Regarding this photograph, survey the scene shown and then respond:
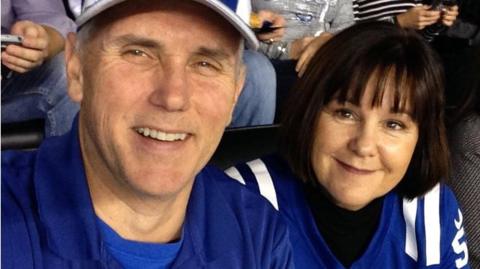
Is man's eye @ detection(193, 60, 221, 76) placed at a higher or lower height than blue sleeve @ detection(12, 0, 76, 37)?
higher

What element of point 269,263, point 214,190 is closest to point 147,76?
point 214,190

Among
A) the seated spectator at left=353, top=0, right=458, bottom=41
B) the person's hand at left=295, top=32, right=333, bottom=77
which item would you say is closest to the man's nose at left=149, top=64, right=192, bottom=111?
the person's hand at left=295, top=32, right=333, bottom=77

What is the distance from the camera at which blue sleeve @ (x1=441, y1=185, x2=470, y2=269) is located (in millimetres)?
1503

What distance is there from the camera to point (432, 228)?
148cm

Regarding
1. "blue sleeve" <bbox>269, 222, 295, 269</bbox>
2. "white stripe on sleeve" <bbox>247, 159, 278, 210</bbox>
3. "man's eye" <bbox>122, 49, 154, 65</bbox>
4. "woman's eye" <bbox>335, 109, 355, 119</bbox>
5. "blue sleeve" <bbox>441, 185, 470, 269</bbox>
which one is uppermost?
"man's eye" <bbox>122, 49, 154, 65</bbox>

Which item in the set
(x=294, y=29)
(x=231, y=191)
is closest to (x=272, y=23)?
(x=294, y=29)

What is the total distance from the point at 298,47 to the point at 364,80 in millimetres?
772

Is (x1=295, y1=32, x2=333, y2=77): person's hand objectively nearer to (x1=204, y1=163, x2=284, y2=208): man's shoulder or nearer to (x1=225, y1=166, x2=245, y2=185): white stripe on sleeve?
(x1=225, y1=166, x2=245, y2=185): white stripe on sleeve

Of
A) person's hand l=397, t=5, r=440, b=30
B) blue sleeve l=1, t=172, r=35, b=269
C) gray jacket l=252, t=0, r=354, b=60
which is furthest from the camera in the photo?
person's hand l=397, t=5, r=440, b=30

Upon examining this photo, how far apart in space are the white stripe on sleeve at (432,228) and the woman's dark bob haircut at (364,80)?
0.15 meters

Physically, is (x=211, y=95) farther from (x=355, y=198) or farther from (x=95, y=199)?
(x=355, y=198)

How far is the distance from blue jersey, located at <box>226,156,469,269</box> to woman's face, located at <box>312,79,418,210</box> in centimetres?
8

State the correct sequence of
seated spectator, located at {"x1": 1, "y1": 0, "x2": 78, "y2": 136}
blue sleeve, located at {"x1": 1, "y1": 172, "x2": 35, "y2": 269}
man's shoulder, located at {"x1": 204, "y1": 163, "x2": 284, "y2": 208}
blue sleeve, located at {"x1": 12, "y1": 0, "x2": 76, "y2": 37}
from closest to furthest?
1. blue sleeve, located at {"x1": 1, "y1": 172, "x2": 35, "y2": 269}
2. man's shoulder, located at {"x1": 204, "y1": 163, "x2": 284, "y2": 208}
3. seated spectator, located at {"x1": 1, "y1": 0, "x2": 78, "y2": 136}
4. blue sleeve, located at {"x1": 12, "y1": 0, "x2": 76, "y2": 37}

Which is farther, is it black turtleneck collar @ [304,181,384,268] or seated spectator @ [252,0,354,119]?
seated spectator @ [252,0,354,119]
